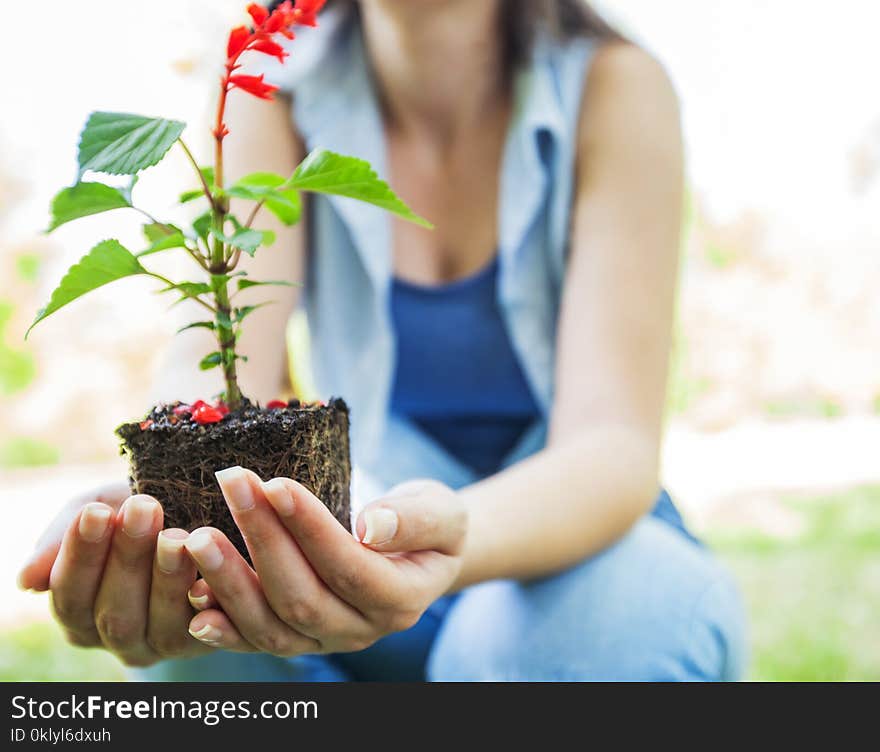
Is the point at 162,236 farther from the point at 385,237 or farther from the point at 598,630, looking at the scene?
the point at 598,630

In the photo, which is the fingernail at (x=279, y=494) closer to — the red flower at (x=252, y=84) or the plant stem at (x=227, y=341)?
the plant stem at (x=227, y=341)

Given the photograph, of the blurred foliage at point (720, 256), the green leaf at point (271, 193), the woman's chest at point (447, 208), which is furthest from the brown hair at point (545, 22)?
the blurred foliage at point (720, 256)

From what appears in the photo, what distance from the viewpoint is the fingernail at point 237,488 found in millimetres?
812

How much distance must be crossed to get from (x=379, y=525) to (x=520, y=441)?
1018 millimetres

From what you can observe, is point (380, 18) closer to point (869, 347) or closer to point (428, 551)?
point (428, 551)

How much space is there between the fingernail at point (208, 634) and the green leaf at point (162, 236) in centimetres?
40

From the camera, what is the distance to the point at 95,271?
876mm

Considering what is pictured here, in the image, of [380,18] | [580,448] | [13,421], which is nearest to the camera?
[580,448]

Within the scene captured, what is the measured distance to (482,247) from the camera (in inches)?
72.6

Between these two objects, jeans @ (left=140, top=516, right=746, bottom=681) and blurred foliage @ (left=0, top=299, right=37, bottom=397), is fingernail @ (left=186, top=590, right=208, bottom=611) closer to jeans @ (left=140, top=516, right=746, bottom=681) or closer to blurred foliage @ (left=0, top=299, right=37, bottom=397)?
jeans @ (left=140, top=516, right=746, bottom=681)

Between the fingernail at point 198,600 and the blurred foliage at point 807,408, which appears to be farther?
the blurred foliage at point 807,408

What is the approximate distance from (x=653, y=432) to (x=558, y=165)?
57cm

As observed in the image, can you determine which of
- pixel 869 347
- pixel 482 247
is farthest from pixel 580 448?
pixel 869 347

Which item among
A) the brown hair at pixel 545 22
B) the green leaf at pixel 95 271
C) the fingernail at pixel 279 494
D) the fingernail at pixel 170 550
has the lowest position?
the fingernail at pixel 170 550
